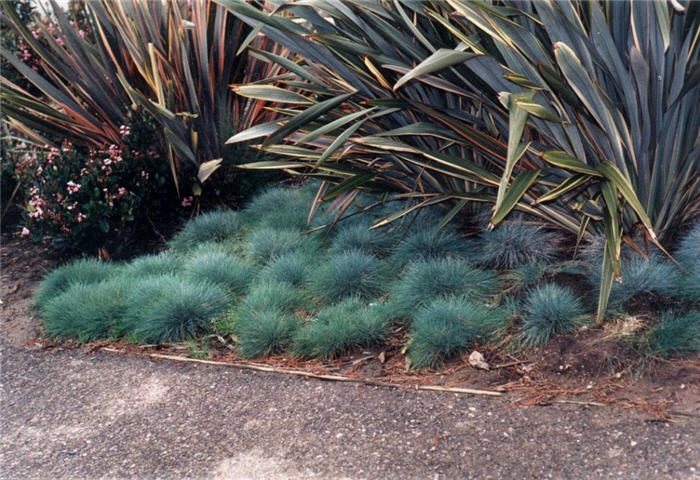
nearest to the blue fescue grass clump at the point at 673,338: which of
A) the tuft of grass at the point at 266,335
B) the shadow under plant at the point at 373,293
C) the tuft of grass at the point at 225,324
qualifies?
the shadow under plant at the point at 373,293

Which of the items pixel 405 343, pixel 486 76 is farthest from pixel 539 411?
pixel 486 76

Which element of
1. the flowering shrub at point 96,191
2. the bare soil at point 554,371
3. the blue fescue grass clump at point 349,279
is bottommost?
the bare soil at point 554,371

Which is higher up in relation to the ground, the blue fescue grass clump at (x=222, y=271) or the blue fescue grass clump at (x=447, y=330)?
the blue fescue grass clump at (x=222, y=271)

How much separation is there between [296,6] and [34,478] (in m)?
2.58

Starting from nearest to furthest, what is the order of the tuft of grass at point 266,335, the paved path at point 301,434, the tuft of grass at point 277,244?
1. the paved path at point 301,434
2. the tuft of grass at point 266,335
3. the tuft of grass at point 277,244

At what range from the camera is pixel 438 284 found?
12.3ft

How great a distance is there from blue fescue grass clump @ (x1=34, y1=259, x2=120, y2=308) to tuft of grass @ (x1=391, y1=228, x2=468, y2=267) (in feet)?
5.94

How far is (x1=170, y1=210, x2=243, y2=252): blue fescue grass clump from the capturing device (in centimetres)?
507

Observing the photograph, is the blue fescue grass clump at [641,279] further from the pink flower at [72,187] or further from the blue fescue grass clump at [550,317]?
the pink flower at [72,187]

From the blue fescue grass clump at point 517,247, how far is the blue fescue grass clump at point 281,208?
4.40ft

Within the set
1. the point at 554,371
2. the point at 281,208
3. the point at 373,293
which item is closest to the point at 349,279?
the point at 373,293

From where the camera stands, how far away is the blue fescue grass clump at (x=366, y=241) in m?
4.41

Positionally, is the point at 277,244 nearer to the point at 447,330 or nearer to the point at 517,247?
the point at 517,247

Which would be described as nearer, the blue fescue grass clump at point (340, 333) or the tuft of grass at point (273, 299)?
the blue fescue grass clump at point (340, 333)
